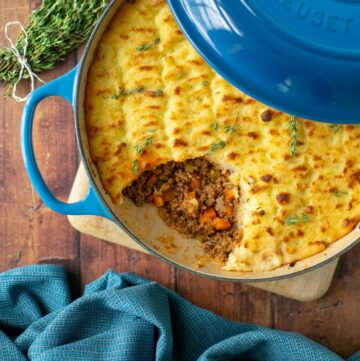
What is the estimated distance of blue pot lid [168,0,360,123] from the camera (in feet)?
6.01

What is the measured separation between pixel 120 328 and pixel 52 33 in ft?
4.71

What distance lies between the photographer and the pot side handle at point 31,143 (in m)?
2.48

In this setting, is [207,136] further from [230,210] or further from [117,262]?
[117,262]

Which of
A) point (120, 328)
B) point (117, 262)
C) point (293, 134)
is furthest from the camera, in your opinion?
point (117, 262)

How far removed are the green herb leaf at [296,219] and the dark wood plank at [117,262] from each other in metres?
0.72

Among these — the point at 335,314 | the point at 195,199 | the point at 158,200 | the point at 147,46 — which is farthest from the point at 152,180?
the point at 335,314

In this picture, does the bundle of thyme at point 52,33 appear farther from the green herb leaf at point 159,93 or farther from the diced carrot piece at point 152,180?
the diced carrot piece at point 152,180

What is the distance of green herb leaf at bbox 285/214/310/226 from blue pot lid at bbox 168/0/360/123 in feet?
2.15

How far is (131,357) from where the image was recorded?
286cm

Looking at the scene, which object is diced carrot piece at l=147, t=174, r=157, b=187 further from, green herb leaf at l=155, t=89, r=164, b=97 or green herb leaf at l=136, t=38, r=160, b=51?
green herb leaf at l=136, t=38, r=160, b=51

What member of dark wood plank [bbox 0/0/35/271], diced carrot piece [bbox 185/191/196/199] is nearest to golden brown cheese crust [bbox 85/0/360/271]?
diced carrot piece [bbox 185/191/196/199]

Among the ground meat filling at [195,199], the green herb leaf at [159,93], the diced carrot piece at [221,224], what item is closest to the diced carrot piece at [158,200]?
the ground meat filling at [195,199]

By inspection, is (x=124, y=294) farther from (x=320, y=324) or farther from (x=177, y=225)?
(x=320, y=324)

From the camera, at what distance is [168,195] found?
2803 mm
